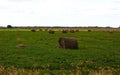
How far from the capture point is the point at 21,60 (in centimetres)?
2475

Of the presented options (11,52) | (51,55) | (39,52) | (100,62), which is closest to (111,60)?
(100,62)

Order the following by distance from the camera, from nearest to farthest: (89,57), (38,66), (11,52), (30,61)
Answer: (38,66), (30,61), (89,57), (11,52)

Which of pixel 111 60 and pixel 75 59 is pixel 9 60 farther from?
pixel 111 60

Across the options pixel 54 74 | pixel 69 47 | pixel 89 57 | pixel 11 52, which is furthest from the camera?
pixel 69 47

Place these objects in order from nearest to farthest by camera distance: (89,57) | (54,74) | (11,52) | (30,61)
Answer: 1. (54,74)
2. (30,61)
3. (89,57)
4. (11,52)

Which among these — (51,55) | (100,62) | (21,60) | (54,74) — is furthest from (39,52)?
(54,74)

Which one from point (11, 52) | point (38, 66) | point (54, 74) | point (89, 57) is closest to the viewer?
point (54, 74)

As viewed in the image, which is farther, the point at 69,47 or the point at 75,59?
the point at 69,47

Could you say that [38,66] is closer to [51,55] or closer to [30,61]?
[30,61]

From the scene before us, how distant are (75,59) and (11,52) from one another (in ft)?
20.7

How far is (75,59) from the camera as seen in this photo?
2533 cm

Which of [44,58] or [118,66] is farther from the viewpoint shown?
[44,58]

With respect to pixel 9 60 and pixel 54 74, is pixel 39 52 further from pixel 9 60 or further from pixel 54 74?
pixel 54 74

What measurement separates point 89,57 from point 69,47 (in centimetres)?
767
